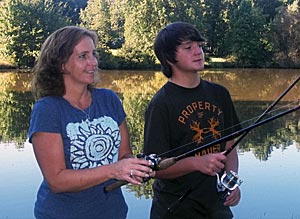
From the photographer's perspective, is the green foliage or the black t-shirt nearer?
the black t-shirt

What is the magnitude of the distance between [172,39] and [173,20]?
35194 mm

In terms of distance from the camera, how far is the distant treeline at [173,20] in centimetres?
3516

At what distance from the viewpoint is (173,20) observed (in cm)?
3747

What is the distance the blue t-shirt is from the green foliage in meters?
34.1

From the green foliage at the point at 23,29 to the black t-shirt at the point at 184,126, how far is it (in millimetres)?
33757

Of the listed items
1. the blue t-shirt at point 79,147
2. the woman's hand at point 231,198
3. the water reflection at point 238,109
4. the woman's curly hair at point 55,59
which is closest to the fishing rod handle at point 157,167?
the blue t-shirt at point 79,147

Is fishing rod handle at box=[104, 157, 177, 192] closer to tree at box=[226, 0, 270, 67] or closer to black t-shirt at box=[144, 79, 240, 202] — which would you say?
black t-shirt at box=[144, 79, 240, 202]

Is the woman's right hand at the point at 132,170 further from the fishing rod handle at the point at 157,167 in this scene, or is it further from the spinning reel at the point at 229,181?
the spinning reel at the point at 229,181

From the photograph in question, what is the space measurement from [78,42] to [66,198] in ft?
2.40

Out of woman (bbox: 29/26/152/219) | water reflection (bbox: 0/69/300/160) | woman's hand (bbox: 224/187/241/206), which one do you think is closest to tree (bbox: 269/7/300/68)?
water reflection (bbox: 0/69/300/160)

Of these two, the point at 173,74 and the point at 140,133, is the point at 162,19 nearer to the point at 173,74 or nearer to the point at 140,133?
the point at 140,133

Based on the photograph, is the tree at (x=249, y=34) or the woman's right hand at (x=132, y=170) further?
the tree at (x=249, y=34)

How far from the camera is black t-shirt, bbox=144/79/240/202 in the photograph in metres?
2.75

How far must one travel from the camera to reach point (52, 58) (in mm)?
2334
